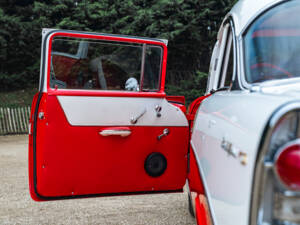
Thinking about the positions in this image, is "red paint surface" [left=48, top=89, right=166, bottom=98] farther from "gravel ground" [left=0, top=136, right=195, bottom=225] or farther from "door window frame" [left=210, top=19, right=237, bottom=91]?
"gravel ground" [left=0, top=136, right=195, bottom=225]

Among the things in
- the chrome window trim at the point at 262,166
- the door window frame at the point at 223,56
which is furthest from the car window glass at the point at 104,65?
the chrome window trim at the point at 262,166

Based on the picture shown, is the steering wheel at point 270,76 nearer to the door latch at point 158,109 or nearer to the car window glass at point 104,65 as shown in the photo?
the door latch at point 158,109

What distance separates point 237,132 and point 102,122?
59.8 inches

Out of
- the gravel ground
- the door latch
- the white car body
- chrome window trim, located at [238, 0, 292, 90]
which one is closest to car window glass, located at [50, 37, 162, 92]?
the door latch

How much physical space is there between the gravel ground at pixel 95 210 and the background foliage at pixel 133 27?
30.4ft

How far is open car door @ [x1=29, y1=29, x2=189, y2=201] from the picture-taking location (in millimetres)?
2688

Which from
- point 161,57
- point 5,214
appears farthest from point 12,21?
point 161,57

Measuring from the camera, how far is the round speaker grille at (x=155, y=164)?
2.85 metres

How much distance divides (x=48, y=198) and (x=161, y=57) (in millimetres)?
1560

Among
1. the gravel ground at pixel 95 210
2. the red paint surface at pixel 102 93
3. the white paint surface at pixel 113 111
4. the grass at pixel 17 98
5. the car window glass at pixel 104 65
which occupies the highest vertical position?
the car window glass at pixel 104 65

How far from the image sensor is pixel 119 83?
2977 millimetres

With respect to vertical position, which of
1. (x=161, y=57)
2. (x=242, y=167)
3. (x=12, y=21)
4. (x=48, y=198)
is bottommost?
(x=48, y=198)

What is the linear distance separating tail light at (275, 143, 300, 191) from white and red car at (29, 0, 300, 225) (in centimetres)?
41

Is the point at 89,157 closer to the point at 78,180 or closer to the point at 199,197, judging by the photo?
the point at 78,180
